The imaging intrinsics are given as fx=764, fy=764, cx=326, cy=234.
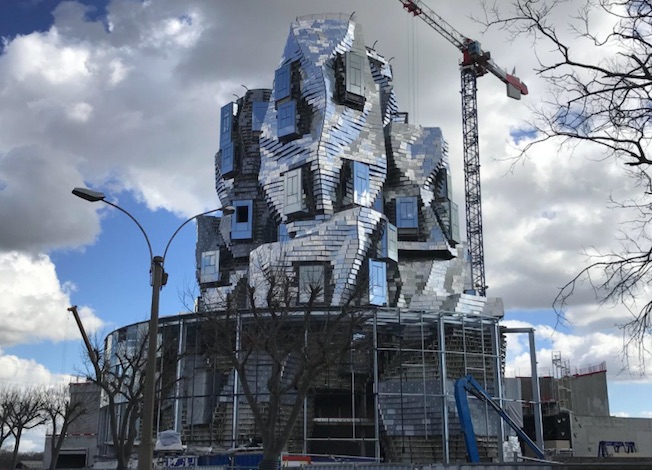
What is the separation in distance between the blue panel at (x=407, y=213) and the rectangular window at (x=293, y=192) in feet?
32.5

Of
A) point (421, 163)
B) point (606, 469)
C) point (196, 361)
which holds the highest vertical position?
point (421, 163)

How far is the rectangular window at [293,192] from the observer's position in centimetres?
5691

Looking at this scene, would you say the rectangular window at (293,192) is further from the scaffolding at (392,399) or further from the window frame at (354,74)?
the scaffolding at (392,399)

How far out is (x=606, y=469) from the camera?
17391 mm

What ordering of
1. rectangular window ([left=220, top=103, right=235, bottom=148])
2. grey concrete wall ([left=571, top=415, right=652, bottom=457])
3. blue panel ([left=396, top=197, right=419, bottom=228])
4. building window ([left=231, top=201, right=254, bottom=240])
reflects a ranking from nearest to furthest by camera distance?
1. blue panel ([left=396, top=197, right=419, bottom=228])
2. building window ([left=231, top=201, right=254, bottom=240])
3. rectangular window ([left=220, top=103, right=235, bottom=148])
4. grey concrete wall ([left=571, top=415, right=652, bottom=457])

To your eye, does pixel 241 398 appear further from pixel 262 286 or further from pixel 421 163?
pixel 421 163

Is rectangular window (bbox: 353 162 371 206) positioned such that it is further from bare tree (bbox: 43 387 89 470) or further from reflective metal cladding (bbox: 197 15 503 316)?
bare tree (bbox: 43 387 89 470)

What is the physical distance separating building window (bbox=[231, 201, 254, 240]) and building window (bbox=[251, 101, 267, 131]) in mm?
6958

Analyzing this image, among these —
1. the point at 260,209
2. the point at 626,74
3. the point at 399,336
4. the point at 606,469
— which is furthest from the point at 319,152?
the point at 626,74

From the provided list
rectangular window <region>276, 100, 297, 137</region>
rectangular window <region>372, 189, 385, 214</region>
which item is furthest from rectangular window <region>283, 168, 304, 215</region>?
rectangular window <region>372, 189, 385, 214</region>

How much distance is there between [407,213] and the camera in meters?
62.8

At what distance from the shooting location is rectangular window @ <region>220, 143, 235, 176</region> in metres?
66.6

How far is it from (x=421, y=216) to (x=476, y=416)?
1983cm

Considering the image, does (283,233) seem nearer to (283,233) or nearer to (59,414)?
(283,233)
